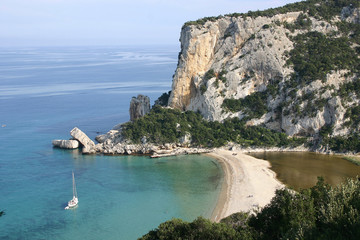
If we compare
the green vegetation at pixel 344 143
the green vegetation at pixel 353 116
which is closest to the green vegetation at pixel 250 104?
the green vegetation at pixel 344 143

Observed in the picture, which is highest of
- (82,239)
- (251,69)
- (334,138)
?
(251,69)

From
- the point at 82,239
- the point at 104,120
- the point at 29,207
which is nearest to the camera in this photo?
the point at 82,239

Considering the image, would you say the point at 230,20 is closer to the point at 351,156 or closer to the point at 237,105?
the point at 237,105

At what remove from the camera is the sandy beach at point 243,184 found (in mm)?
29391

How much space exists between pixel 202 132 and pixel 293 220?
93.9 feet

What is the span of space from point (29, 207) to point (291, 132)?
2863cm

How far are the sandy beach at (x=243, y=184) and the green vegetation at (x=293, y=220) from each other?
6.12 m

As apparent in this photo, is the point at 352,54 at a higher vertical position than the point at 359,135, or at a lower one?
higher

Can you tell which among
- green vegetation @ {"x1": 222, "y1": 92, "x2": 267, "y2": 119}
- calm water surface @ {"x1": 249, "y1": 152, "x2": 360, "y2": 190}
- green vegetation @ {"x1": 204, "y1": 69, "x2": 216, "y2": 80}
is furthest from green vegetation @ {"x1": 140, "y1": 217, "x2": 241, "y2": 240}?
green vegetation @ {"x1": 204, "y1": 69, "x2": 216, "y2": 80}

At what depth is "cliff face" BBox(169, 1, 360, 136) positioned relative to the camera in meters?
44.5

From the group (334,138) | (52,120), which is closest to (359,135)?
(334,138)

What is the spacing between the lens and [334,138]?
1654 inches

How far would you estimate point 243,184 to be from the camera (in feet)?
111

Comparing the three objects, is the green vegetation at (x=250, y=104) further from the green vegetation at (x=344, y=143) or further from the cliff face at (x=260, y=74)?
the green vegetation at (x=344, y=143)
